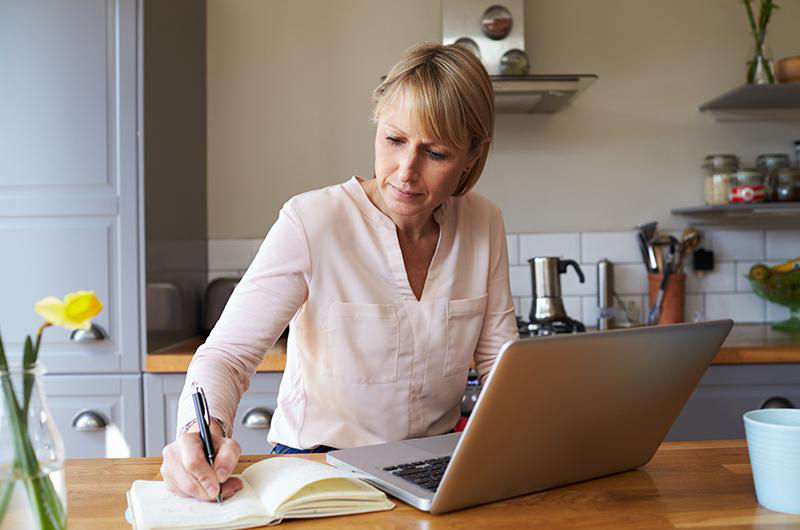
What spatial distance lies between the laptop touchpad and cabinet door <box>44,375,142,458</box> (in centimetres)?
128

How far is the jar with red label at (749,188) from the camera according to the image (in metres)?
2.60

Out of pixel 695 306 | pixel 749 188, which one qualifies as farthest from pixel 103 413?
pixel 749 188

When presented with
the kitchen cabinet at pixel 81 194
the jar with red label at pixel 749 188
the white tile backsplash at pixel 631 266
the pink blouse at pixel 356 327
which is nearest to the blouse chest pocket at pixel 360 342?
the pink blouse at pixel 356 327

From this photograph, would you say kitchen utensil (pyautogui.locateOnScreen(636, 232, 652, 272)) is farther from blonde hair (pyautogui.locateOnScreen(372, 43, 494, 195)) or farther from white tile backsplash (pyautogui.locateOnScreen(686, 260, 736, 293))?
blonde hair (pyautogui.locateOnScreen(372, 43, 494, 195))

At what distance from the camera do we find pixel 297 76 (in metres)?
2.79

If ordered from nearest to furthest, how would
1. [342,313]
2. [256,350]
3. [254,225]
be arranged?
[256,350] < [342,313] < [254,225]

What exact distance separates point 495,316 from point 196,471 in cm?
78

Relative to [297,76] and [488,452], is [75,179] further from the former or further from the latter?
[488,452]

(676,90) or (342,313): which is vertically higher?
(676,90)

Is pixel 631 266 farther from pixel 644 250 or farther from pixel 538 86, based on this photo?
pixel 538 86

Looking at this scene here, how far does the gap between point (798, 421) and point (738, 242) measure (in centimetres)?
201

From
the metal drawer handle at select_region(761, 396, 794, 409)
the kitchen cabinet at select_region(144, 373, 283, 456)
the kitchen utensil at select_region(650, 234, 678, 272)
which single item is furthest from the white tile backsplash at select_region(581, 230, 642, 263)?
the kitchen cabinet at select_region(144, 373, 283, 456)

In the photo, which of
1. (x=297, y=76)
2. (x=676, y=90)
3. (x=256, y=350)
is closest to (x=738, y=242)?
(x=676, y=90)

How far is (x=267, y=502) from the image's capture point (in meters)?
0.89
